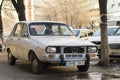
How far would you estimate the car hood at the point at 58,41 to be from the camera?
488 inches

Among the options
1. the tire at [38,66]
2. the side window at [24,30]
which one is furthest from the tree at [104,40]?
the tire at [38,66]

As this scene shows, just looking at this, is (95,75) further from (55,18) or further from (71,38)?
(55,18)

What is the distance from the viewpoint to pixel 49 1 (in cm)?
7419

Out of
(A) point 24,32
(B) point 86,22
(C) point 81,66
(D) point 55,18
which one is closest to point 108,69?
(C) point 81,66

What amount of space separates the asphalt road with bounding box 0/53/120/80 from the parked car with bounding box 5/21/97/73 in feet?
1.12

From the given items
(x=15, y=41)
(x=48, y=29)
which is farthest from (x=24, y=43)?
(x=15, y=41)

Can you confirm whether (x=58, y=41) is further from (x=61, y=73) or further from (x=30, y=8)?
(x=30, y=8)

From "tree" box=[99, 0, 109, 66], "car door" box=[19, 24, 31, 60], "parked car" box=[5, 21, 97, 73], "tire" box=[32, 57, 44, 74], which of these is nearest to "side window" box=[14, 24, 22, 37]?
"parked car" box=[5, 21, 97, 73]

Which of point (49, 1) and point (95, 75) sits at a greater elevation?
point (49, 1)

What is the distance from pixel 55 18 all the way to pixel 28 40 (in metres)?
58.0

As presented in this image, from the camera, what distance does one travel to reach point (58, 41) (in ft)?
41.7

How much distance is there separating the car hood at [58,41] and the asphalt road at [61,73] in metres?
1.00

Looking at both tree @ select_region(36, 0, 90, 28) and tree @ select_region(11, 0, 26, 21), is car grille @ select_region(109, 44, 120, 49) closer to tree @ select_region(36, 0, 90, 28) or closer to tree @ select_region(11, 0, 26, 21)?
tree @ select_region(11, 0, 26, 21)

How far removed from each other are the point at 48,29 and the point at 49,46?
195 centimetres
